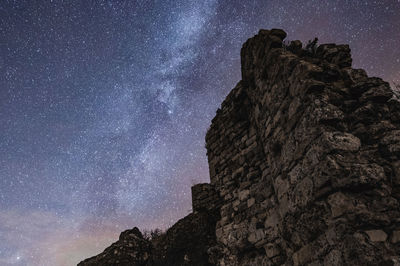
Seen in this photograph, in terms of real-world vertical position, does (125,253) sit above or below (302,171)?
below

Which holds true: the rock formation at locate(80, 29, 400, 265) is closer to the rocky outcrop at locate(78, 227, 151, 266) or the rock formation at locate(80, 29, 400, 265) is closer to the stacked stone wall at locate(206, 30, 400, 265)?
the stacked stone wall at locate(206, 30, 400, 265)

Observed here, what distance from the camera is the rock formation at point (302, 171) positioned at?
2.01 m

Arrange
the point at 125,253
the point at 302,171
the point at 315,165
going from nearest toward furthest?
the point at 315,165 < the point at 302,171 < the point at 125,253

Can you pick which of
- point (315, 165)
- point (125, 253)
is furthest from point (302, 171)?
point (125, 253)

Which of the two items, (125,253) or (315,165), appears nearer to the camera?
(315,165)

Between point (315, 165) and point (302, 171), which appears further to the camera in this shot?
point (302, 171)

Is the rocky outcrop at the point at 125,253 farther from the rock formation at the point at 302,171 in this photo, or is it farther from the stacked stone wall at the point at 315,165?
the stacked stone wall at the point at 315,165

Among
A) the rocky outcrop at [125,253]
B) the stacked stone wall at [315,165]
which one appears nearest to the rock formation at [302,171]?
the stacked stone wall at [315,165]

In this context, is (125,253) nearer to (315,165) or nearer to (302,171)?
(302,171)

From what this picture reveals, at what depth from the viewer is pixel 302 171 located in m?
2.58

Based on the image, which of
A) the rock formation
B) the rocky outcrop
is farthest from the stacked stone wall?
the rocky outcrop

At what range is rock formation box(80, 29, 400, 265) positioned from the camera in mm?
2010

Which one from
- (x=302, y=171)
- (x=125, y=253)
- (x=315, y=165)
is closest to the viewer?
(x=315, y=165)

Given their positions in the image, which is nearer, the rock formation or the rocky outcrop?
the rock formation
